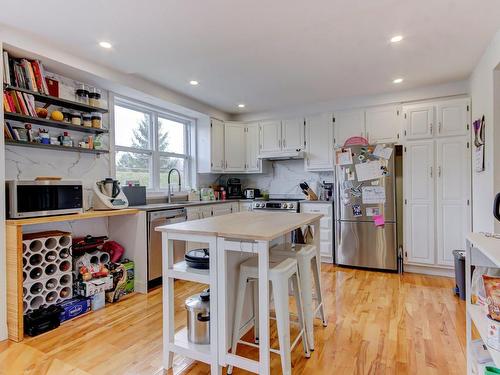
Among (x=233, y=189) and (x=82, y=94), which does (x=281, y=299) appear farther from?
(x=233, y=189)

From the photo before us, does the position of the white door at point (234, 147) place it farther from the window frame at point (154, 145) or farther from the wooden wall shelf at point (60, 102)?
the wooden wall shelf at point (60, 102)

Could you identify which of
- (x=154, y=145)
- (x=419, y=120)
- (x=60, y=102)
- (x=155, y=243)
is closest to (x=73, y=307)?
(x=155, y=243)

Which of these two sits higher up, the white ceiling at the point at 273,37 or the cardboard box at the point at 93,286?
the white ceiling at the point at 273,37

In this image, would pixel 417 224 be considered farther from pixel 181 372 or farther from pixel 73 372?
pixel 73 372

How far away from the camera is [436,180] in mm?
3512

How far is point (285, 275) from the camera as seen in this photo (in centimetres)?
161

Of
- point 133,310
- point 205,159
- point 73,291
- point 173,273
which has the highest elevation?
point 205,159

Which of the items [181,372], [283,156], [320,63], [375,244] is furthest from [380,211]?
[181,372]

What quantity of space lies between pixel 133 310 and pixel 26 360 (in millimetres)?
876

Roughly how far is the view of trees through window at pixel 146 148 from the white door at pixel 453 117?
362 cm

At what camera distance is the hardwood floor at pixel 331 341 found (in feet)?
5.87

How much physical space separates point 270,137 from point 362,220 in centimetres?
198

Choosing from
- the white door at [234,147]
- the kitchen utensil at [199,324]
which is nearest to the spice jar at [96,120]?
the white door at [234,147]

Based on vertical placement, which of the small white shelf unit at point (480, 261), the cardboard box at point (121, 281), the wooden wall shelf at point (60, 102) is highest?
the wooden wall shelf at point (60, 102)
